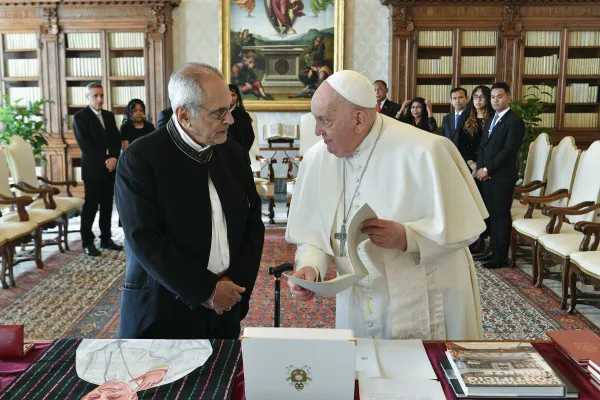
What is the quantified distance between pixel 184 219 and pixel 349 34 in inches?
302

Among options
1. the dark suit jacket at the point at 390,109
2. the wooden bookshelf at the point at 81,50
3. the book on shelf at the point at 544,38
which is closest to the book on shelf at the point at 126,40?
the wooden bookshelf at the point at 81,50

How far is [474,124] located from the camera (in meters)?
6.38

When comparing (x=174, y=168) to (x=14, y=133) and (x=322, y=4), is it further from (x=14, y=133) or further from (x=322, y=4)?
(x=322, y=4)

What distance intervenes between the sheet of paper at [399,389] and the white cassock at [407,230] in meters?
0.63

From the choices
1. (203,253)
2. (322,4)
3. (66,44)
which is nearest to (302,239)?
(203,253)

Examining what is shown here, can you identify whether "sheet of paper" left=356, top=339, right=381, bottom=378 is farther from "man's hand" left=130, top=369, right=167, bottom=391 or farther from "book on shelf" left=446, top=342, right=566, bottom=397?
"man's hand" left=130, top=369, right=167, bottom=391

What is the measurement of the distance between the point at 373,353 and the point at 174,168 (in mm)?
904

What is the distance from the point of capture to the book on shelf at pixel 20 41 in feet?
29.7

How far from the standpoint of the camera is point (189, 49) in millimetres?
Result: 9203

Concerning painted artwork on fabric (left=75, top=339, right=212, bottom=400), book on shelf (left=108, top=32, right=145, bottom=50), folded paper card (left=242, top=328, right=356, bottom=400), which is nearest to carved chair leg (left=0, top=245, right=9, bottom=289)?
painted artwork on fabric (left=75, top=339, right=212, bottom=400)

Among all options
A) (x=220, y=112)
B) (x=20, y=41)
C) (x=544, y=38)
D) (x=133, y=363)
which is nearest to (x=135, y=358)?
(x=133, y=363)

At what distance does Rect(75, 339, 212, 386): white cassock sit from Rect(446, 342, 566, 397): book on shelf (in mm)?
680

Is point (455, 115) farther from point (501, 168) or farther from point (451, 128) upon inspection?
point (501, 168)

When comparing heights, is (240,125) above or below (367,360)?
above
